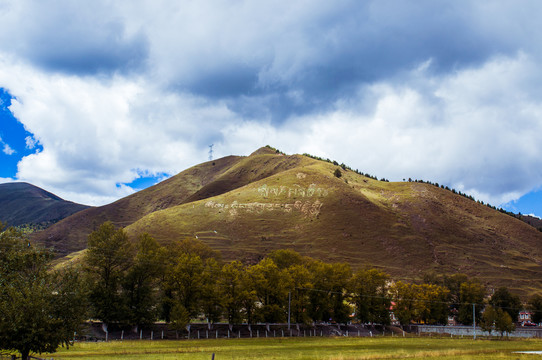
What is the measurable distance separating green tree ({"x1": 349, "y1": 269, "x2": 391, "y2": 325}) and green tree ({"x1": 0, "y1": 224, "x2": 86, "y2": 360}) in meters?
88.9

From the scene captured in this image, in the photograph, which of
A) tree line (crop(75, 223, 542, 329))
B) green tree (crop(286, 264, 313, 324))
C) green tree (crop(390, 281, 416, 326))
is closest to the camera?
tree line (crop(75, 223, 542, 329))

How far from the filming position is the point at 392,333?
354 ft

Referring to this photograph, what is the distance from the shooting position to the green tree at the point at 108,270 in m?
76.2

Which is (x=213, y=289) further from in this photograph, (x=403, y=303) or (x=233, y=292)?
(x=403, y=303)

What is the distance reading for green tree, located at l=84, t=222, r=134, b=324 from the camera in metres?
76.2

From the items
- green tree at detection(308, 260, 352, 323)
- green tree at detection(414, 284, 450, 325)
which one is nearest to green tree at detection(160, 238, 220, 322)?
green tree at detection(308, 260, 352, 323)

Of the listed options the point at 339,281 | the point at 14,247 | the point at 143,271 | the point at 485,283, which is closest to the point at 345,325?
the point at 339,281

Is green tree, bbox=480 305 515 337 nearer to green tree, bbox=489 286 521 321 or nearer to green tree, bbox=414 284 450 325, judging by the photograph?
green tree, bbox=414 284 450 325

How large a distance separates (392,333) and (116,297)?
69.8 metres

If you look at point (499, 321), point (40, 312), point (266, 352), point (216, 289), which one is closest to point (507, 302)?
point (499, 321)

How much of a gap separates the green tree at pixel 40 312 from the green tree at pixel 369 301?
8887cm

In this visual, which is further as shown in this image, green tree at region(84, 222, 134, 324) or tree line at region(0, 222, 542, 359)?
tree line at region(0, 222, 542, 359)

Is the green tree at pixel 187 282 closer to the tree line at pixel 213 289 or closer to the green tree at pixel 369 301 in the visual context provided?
the tree line at pixel 213 289

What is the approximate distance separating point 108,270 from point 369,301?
66.1 m
